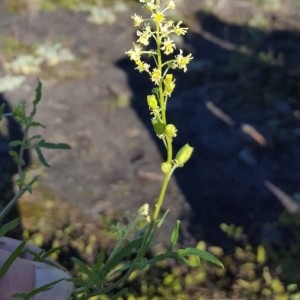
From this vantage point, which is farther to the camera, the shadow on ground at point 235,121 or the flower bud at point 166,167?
the shadow on ground at point 235,121

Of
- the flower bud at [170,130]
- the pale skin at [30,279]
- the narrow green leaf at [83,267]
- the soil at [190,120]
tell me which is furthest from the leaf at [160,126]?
the soil at [190,120]

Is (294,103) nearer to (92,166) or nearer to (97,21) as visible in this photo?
(92,166)

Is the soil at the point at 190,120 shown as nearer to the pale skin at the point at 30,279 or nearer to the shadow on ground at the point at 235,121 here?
the shadow on ground at the point at 235,121

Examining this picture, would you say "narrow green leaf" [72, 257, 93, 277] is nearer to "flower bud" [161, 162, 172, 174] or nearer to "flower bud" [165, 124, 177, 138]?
"flower bud" [161, 162, 172, 174]

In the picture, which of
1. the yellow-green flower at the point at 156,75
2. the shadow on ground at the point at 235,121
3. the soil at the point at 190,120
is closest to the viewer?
the yellow-green flower at the point at 156,75

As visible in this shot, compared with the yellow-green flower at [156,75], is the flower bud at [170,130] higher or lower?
lower

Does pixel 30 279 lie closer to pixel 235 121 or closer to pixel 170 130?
pixel 170 130

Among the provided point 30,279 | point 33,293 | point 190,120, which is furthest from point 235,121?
point 33,293
